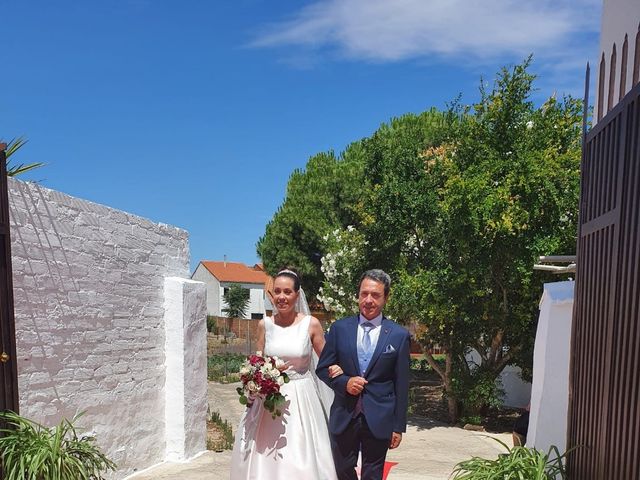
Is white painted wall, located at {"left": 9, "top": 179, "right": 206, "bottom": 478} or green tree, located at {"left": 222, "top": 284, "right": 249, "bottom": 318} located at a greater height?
white painted wall, located at {"left": 9, "top": 179, "right": 206, "bottom": 478}

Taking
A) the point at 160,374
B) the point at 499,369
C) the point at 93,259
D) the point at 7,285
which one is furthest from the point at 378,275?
the point at 499,369

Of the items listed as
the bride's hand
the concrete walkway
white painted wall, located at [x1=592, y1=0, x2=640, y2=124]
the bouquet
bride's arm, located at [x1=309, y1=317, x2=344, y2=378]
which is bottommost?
the concrete walkway

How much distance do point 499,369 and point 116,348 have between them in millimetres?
8768

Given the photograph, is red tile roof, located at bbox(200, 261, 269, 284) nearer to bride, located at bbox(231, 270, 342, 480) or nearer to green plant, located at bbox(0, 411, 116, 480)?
bride, located at bbox(231, 270, 342, 480)

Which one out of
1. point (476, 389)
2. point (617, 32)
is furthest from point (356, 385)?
point (476, 389)

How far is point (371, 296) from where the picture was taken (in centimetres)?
477

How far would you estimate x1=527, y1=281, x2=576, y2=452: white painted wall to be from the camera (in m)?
5.43

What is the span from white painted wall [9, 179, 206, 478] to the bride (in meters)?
1.72

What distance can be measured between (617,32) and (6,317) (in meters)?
4.47

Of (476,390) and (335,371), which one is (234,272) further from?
(335,371)

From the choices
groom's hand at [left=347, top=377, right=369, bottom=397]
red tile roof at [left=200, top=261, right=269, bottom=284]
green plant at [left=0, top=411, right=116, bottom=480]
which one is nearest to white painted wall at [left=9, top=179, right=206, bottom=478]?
green plant at [left=0, top=411, right=116, bottom=480]

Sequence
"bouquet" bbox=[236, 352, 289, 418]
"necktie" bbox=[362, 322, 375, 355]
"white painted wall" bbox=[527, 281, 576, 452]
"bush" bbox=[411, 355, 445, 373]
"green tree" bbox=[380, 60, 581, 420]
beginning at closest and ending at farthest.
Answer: "necktie" bbox=[362, 322, 375, 355]
"bouquet" bbox=[236, 352, 289, 418]
"white painted wall" bbox=[527, 281, 576, 452]
"green tree" bbox=[380, 60, 581, 420]
"bush" bbox=[411, 355, 445, 373]

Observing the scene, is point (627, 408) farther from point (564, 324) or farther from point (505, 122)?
point (505, 122)

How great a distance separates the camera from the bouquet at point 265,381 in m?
4.99
